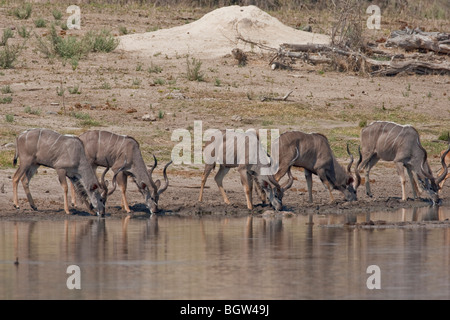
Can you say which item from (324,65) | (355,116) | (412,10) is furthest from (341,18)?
(412,10)

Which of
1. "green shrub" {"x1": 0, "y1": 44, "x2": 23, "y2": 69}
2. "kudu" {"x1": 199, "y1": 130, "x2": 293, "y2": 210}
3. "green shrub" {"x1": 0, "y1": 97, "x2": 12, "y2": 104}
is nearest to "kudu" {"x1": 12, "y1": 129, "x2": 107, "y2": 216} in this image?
"kudu" {"x1": 199, "y1": 130, "x2": 293, "y2": 210}

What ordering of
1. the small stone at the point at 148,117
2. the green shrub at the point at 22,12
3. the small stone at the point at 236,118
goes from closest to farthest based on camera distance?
1. the small stone at the point at 148,117
2. the small stone at the point at 236,118
3. the green shrub at the point at 22,12

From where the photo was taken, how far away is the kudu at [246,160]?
54.5 feet

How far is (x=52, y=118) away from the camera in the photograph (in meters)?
21.6

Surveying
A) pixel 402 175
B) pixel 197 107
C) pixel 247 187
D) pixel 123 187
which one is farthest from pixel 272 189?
pixel 197 107

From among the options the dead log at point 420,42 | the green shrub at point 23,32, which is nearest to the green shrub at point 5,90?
the green shrub at point 23,32

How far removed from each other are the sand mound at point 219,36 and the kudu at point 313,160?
1196cm

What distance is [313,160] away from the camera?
17672mm

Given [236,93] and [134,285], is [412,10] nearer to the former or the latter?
[236,93]

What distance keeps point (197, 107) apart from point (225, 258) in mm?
11792

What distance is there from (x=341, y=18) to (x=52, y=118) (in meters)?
12.0

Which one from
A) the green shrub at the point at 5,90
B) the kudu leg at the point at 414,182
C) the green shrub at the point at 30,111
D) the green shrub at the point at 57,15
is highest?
the green shrub at the point at 57,15

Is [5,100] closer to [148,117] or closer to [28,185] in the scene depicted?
[148,117]

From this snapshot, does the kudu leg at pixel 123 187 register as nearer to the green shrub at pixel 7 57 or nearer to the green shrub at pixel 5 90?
the green shrub at pixel 5 90
